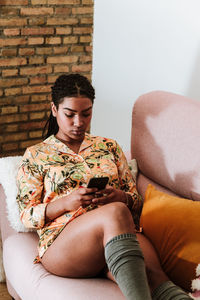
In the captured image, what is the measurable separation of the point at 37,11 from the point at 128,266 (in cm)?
208

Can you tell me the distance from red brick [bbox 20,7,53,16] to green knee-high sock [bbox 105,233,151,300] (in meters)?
1.95

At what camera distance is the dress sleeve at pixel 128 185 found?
1729mm

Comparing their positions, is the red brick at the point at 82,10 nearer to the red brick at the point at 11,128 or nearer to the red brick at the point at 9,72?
the red brick at the point at 9,72

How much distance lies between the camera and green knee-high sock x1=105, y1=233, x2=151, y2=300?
120 centimetres

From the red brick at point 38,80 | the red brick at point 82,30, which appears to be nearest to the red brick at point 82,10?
the red brick at point 82,30

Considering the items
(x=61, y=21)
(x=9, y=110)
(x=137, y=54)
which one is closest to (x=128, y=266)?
(x=137, y=54)

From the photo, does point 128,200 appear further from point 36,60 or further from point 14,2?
point 14,2

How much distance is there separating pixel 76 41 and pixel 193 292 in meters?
2.10

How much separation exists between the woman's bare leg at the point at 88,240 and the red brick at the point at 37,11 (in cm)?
178

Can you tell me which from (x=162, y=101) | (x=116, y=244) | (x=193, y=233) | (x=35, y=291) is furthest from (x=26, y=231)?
(x=162, y=101)

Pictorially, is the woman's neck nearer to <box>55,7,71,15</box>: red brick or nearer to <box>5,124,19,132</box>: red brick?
<box>5,124,19,132</box>: red brick

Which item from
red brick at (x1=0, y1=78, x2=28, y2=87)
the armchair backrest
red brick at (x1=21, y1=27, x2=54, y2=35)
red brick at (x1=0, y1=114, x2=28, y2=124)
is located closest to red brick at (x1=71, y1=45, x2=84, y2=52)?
red brick at (x1=21, y1=27, x2=54, y2=35)

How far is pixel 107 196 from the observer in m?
1.55

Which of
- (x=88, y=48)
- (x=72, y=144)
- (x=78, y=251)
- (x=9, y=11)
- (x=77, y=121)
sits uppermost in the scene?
(x=9, y=11)
